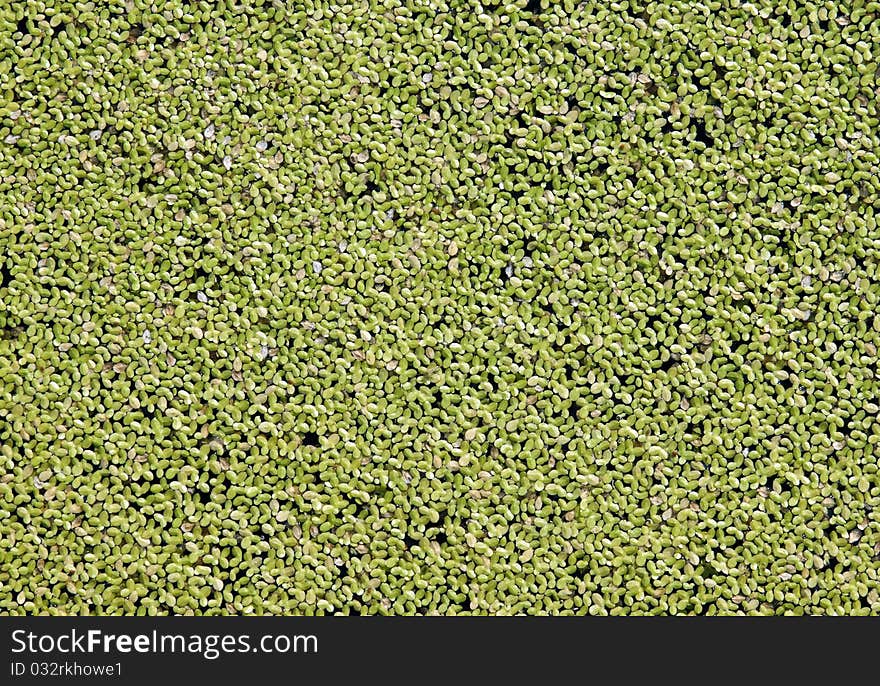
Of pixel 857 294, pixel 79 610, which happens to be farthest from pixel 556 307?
pixel 79 610

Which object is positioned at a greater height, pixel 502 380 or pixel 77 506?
pixel 502 380

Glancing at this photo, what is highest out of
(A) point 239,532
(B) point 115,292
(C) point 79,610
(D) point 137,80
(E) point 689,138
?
(D) point 137,80

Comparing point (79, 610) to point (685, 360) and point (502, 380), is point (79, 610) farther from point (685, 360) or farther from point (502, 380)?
point (685, 360)

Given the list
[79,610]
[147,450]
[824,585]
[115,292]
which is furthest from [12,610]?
[824,585]

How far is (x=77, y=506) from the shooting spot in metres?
2.49

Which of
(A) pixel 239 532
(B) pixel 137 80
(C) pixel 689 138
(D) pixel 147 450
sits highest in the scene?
(B) pixel 137 80

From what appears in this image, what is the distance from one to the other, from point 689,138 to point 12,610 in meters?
1.87

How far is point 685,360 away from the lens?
8.16ft

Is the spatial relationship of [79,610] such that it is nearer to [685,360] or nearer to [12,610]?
[12,610]

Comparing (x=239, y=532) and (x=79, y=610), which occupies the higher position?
(x=239, y=532)

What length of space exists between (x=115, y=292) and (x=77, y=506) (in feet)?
1.62

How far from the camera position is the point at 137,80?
2482 mm

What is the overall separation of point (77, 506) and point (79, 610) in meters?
0.24

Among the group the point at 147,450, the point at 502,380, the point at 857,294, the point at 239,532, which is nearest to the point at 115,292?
the point at 147,450
